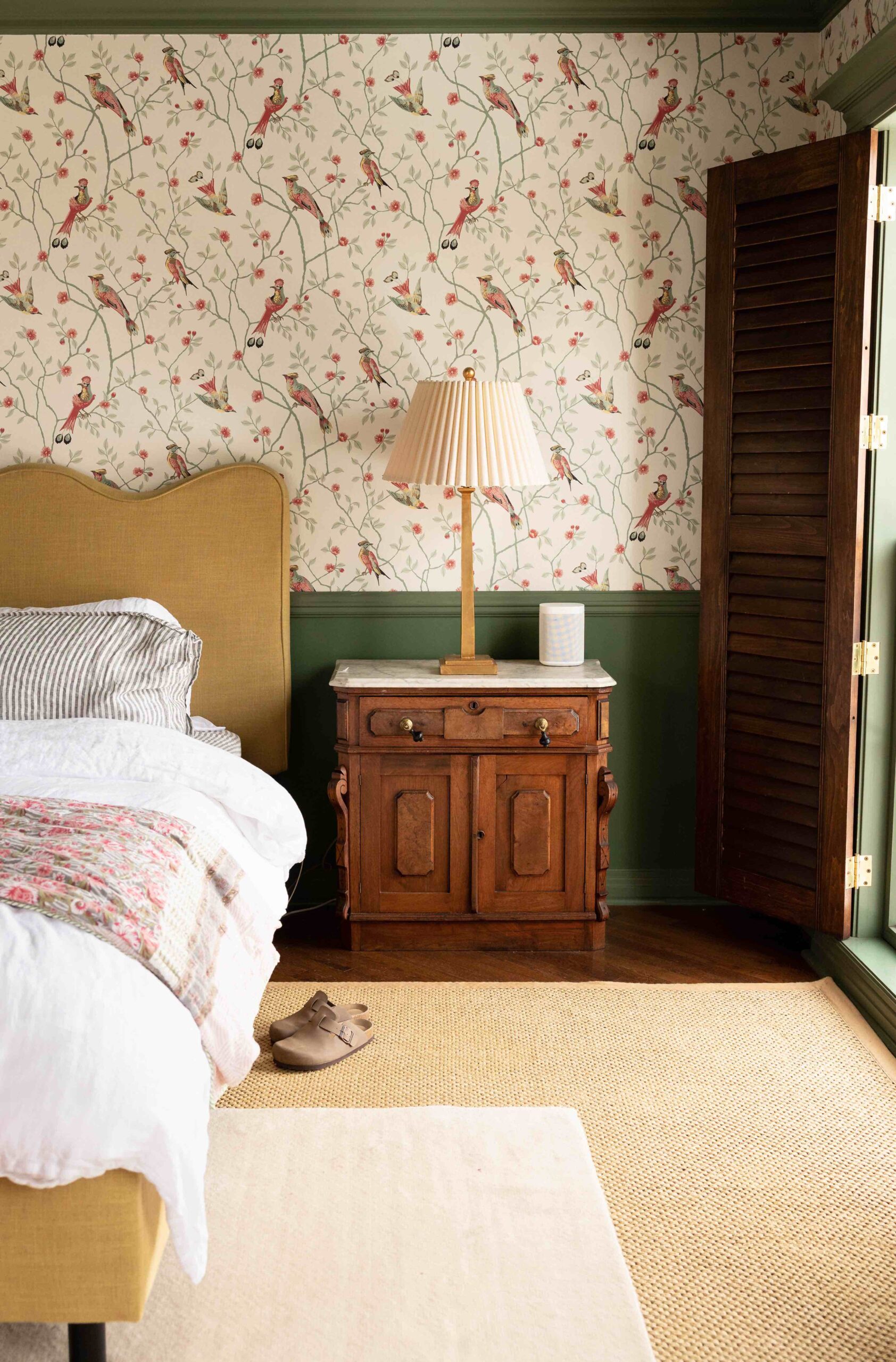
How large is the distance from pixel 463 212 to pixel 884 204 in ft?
3.85

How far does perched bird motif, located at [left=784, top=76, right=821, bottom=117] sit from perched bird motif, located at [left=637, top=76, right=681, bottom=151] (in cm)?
32

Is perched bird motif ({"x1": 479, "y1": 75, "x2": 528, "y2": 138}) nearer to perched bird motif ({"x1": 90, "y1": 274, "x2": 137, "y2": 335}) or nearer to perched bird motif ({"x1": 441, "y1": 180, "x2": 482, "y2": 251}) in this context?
perched bird motif ({"x1": 441, "y1": 180, "x2": 482, "y2": 251})

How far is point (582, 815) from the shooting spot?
3.17 meters

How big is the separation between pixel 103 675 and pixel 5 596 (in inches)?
28.9

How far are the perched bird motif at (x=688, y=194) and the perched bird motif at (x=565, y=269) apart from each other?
1.22 feet

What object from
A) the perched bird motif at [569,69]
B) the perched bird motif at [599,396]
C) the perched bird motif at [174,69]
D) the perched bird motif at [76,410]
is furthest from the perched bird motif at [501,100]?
the perched bird motif at [76,410]

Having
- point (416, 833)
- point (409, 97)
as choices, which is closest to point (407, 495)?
point (416, 833)

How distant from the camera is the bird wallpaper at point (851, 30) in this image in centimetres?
285

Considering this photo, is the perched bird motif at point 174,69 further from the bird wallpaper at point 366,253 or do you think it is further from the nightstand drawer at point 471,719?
the nightstand drawer at point 471,719

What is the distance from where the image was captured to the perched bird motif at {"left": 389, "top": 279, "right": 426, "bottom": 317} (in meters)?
3.38

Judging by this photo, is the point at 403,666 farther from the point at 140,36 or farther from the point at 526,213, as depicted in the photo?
the point at 140,36

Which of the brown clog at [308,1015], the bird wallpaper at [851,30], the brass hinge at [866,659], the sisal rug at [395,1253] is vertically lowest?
the sisal rug at [395,1253]

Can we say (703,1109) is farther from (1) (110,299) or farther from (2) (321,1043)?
(1) (110,299)

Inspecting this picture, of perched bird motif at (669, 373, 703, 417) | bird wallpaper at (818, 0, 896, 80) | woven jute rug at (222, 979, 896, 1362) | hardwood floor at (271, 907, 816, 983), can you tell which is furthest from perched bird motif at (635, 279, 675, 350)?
woven jute rug at (222, 979, 896, 1362)
